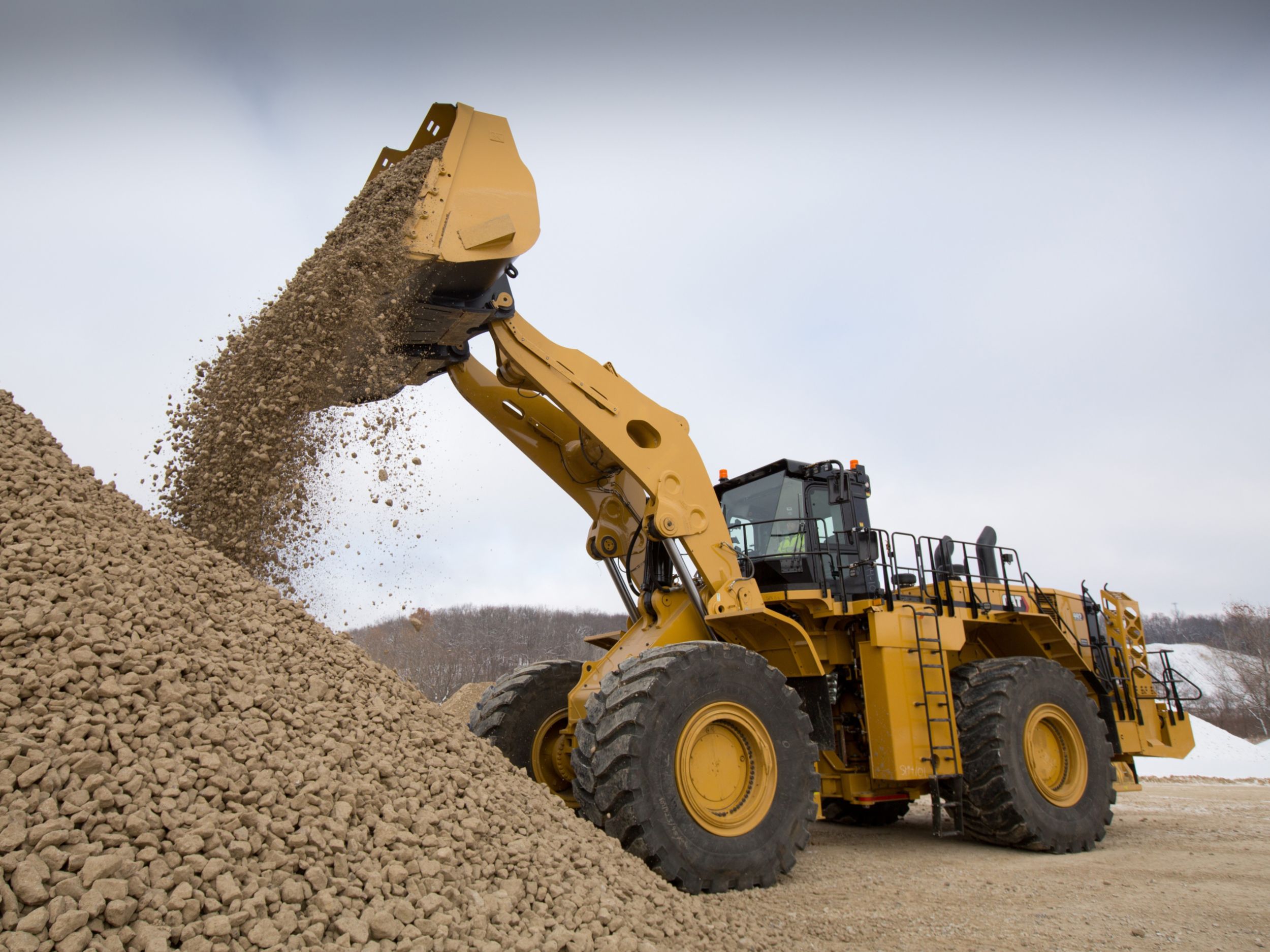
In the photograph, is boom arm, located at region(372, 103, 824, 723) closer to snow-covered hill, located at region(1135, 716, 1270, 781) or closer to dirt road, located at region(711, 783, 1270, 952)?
dirt road, located at region(711, 783, 1270, 952)

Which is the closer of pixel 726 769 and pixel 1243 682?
pixel 726 769

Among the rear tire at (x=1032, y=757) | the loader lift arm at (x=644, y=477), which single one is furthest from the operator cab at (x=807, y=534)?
the rear tire at (x=1032, y=757)

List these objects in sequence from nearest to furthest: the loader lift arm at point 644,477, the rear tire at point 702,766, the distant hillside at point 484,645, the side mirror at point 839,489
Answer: the rear tire at point 702,766 < the loader lift arm at point 644,477 < the side mirror at point 839,489 < the distant hillside at point 484,645

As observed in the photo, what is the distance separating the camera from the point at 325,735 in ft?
12.9

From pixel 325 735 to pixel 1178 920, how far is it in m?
4.73

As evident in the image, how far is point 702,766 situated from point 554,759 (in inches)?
82.2

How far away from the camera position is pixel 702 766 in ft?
17.4

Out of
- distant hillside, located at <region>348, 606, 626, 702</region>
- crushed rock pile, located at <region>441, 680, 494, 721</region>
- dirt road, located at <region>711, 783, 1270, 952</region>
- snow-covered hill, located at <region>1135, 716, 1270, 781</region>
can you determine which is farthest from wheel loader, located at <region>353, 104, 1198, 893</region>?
distant hillside, located at <region>348, 606, 626, 702</region>

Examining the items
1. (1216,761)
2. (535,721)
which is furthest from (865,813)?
(1216,761)

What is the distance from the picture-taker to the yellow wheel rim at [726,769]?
5.14 m

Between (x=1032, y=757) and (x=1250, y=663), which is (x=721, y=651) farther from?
(x=1250, y=663)

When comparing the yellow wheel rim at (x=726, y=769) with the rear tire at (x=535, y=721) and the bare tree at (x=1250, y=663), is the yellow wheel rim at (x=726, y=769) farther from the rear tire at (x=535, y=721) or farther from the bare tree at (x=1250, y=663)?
the bare tree at (x=1250, y=663)

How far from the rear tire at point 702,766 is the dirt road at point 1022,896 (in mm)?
268

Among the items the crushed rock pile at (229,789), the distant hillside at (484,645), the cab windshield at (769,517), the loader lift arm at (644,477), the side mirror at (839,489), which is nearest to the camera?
the crushed rock pile at (229,789)
